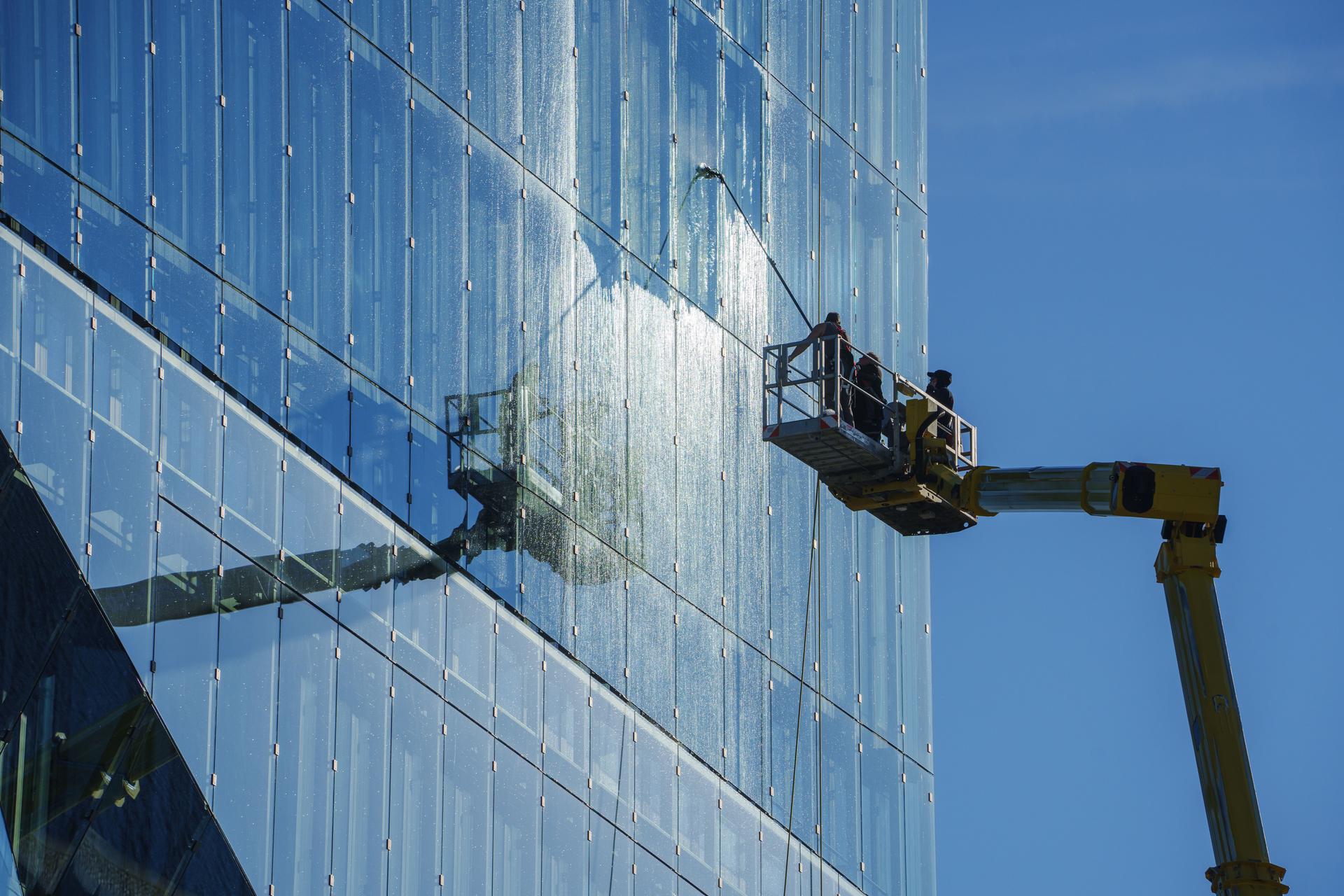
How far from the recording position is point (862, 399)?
95.7 ft

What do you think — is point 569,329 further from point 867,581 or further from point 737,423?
point 867,581

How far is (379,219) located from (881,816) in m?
16.9

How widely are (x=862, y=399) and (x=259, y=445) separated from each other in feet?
27.7

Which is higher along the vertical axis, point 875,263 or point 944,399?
point 875,263

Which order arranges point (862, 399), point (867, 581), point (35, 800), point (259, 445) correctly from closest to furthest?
point (35, 800) < point (259, 445) < point (862, 399) < point (867, 581)

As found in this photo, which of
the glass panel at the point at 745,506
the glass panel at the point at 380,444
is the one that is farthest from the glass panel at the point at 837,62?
the glass panel at the point at 380,444

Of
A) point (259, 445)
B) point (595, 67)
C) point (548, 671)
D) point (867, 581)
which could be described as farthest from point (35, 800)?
point (867, 581)

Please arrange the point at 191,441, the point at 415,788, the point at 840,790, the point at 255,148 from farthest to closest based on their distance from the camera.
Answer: the point at 840,790 < the point at 415,788 < the point at 255,148 < the point at 191,441

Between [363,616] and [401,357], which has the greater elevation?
[401,357]

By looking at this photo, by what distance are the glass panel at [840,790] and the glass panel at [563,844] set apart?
26.6ft

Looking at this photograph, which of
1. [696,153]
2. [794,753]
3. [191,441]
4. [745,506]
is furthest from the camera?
[794,753]

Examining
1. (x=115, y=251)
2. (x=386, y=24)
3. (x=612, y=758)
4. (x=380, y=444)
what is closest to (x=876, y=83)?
(x=386, y=24)

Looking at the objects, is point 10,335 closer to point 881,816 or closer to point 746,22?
point 746,22

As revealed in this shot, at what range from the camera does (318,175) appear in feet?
84.8
